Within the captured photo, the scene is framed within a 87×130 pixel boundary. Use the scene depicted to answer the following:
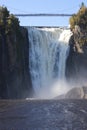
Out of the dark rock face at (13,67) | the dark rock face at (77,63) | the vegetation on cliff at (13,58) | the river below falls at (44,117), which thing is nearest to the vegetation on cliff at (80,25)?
the dark rock face at (77,63)

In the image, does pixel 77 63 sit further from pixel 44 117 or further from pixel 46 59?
pixel 44 117

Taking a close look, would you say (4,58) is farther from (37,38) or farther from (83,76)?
(83,76)

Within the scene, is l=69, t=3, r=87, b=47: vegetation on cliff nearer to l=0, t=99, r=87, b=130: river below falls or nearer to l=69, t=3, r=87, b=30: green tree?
l=69, t=3, r=87, b=30: green tree

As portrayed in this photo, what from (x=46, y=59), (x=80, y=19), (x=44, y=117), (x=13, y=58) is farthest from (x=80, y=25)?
(x=44, y=117)

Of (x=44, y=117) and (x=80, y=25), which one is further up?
(x=80, y=25)

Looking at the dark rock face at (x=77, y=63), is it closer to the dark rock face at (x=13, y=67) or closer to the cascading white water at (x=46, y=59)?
the cascading white water at (x=46, y=59)

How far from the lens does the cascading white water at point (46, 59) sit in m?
117

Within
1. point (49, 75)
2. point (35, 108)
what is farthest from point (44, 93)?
point (35, 108)

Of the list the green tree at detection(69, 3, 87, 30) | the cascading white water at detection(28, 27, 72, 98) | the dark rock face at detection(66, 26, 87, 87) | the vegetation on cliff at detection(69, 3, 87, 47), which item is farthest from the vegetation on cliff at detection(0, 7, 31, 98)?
the green tree at detection(69, 3, 87, 30)

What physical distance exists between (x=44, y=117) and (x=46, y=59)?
59472 mm

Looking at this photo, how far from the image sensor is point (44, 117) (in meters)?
61.0

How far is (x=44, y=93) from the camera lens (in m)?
116

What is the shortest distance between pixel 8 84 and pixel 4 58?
19.2ft

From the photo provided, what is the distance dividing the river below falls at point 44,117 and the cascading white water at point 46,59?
4219 centimetres
